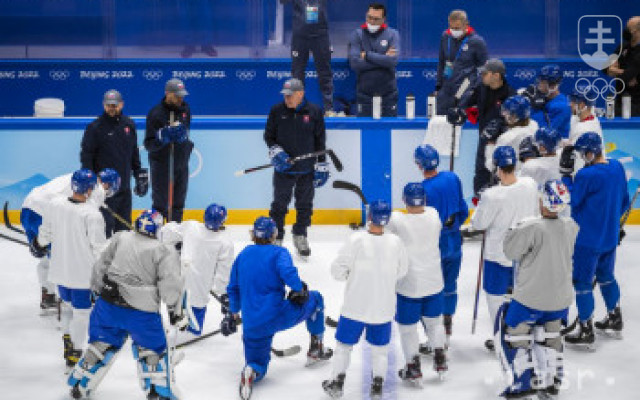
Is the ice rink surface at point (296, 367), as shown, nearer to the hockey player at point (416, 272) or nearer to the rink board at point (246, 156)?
the hockey player at point (416, 272)

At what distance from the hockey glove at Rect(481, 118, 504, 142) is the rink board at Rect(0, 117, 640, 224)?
1.65m

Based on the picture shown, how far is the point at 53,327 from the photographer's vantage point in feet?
29.6

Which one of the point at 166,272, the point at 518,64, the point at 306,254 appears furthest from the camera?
the point at 518,64

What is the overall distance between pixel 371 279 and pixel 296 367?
4.30 ft

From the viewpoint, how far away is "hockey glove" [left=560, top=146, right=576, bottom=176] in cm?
820

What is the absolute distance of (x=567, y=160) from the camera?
8.23m

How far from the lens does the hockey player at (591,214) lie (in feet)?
26.0

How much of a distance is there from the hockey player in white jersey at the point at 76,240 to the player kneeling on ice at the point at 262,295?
1.05 m

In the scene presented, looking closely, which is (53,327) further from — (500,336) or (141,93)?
(141,93)

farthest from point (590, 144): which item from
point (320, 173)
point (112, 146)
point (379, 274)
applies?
point (112, 146)

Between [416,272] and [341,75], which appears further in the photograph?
[341,75]

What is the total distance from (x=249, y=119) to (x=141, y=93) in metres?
2.20

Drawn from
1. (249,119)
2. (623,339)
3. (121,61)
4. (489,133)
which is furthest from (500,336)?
(121,61)

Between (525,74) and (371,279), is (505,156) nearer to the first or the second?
(371,279)
